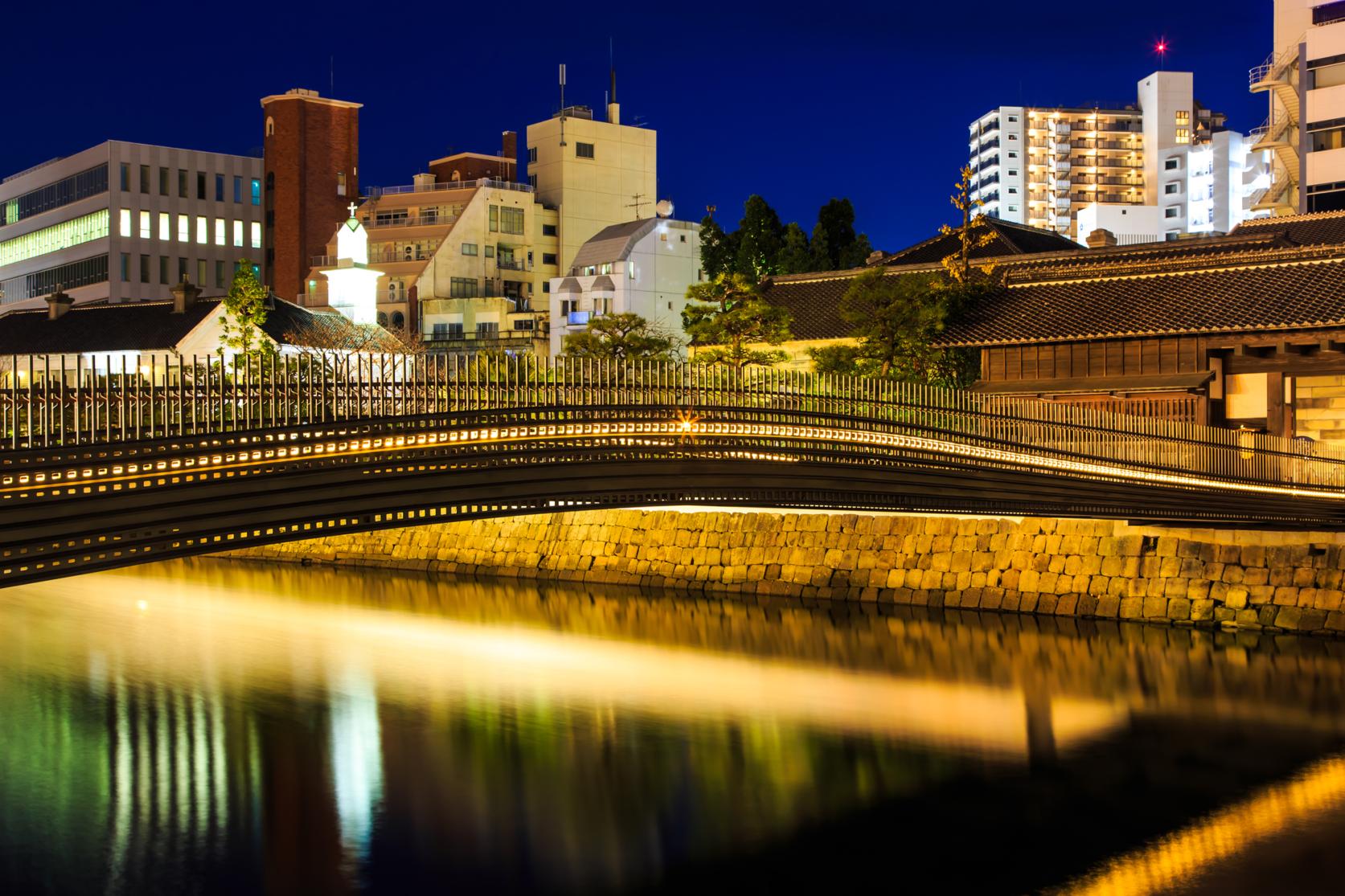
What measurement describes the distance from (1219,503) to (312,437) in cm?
1693

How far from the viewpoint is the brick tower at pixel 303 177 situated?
88625mm

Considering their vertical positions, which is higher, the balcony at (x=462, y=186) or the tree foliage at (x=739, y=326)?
the balcony at (x=462, y=186)

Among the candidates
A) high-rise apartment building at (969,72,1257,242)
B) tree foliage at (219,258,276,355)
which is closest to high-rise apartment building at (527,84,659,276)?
tree foliage at (219,258,276,355)

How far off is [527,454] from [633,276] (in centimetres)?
5544

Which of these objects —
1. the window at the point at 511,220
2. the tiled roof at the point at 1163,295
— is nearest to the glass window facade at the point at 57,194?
the window at the point at 511,220

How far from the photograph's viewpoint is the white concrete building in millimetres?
73000

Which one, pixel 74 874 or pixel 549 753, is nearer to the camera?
pixel 74 874

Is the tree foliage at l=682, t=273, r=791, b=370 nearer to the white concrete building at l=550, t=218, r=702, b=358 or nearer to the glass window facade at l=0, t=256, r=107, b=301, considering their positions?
the white concrete building at l=550, t=218, r=702, b=358

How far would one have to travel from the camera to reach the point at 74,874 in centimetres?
1427

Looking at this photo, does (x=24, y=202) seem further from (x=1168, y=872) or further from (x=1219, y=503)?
(x=1168, y=872)

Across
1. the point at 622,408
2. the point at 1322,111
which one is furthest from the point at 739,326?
the point at 1322,111

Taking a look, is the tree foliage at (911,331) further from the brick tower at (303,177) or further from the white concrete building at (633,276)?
the brick tower at (303,177)

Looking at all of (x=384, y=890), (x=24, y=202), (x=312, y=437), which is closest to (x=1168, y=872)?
(x=384, y=890)

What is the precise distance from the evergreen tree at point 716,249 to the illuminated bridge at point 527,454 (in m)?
38.8
